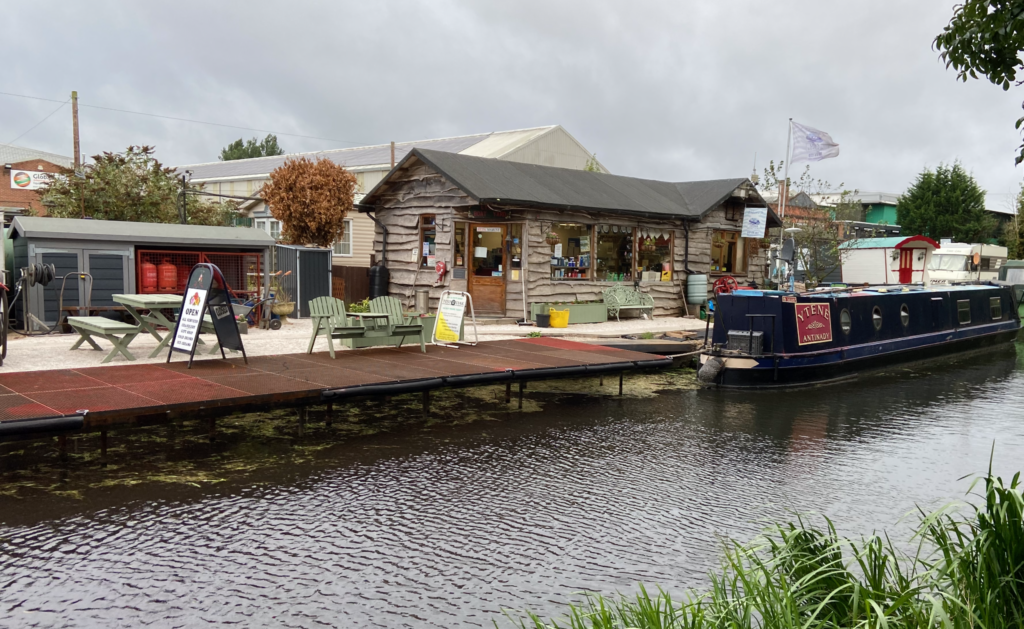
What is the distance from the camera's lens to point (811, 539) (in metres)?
3.83

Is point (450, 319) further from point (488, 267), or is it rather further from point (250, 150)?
point (250, 150)

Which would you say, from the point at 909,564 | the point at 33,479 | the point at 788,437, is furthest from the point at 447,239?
the point at 909,564

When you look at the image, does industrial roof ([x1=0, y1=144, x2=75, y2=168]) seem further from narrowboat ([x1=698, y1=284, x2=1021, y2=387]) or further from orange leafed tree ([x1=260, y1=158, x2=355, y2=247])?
narrowboat ([x1=698, y1=284, x2=1021, y2=387])

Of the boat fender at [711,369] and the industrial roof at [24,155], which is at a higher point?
the industrial roof at [24,155]

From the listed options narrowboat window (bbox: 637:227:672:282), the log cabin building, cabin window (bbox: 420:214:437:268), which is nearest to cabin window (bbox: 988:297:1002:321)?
the log cabin building

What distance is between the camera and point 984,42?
471cm

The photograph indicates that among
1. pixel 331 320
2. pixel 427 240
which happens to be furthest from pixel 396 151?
pixel 331 320

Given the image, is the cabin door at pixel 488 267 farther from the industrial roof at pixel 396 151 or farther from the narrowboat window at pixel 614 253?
the industrial roof at pixel 396 151

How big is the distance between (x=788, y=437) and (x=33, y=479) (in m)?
7.64

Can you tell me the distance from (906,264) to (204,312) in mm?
23288

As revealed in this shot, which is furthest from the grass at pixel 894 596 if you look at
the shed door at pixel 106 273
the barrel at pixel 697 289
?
the barrel at pixel 697 289

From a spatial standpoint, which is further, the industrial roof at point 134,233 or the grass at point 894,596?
the industrial roof at point 134,233

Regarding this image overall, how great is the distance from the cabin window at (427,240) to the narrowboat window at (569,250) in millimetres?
2733

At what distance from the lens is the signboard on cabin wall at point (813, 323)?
13.1 metres
